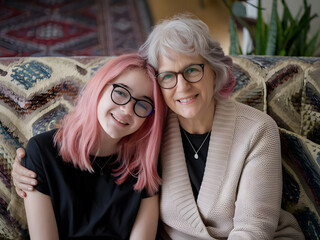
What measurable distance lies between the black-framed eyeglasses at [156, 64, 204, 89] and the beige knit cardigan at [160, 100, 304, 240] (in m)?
0.22

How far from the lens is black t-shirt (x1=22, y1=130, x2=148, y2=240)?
1383 mm

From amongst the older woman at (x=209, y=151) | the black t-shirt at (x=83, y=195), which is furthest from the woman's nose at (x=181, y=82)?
the black t-shirt at (x=83, y=195)

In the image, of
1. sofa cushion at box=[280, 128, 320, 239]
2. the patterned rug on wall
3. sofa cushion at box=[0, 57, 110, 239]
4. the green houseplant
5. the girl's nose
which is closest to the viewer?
the girl's nose

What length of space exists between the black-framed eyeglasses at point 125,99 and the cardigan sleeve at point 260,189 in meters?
0.44

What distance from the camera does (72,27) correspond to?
14.5 ft

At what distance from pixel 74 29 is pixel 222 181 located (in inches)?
136

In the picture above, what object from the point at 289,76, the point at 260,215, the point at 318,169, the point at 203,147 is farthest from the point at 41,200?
the point at 289,76

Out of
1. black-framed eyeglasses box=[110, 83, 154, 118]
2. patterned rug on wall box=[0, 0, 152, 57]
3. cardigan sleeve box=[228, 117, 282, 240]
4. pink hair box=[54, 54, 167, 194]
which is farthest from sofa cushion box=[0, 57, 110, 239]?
patterned rug on wall box=[0, 0, 152, 57]

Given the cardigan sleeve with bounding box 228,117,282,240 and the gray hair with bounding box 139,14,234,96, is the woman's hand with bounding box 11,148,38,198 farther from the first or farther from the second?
the cardigan sleeve with bounding box 228,117,282,240

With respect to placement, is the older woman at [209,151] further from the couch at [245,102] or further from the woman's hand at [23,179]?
the couch at [245,102]

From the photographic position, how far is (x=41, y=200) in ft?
4.47

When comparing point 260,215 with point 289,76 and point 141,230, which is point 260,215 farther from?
point 289,76

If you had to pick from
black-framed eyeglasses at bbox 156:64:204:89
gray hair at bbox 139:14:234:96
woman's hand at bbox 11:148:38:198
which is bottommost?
woman's hand at bbox 11:148:38:198

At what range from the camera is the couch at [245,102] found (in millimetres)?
1549
